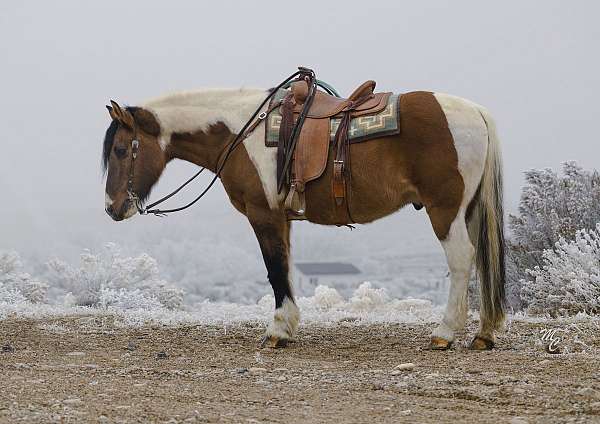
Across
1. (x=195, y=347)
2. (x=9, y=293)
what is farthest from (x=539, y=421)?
(x=9, y=293)

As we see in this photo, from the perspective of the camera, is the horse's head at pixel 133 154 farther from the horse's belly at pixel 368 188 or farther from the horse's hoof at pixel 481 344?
the horse's hoof at pixel 481 344

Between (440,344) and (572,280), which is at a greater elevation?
(572,280)

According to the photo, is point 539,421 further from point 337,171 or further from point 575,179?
point 575,179

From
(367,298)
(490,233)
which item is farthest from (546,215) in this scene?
(490,233)

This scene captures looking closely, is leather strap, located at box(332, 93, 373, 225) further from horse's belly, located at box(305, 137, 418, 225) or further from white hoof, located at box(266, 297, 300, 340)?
white hoof, located at box(266, 297, 300, 340)

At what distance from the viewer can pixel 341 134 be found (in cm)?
685

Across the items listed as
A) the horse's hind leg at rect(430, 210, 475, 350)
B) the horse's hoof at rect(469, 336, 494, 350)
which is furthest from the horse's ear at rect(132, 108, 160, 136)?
the horse's hoof at rect(469, 336, 494, 350)

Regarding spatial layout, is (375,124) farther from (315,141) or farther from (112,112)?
(112,112)

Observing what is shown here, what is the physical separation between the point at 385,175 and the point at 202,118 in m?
1.70

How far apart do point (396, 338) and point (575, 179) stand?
4321mm

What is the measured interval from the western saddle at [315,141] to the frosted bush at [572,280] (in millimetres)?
2643

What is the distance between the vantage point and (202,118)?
7527mm

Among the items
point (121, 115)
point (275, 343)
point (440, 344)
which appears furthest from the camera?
point (121, 115)

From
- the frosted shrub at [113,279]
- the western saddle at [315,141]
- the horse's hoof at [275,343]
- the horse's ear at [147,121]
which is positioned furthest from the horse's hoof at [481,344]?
the frosted shrub at [113,279]
